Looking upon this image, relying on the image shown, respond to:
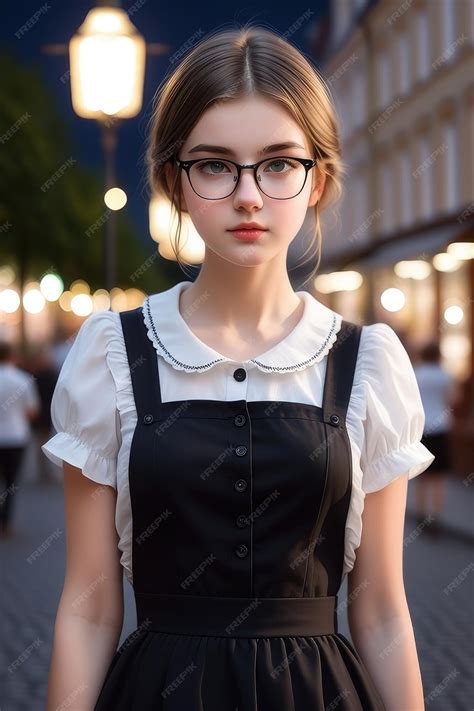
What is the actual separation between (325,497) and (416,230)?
2145cm

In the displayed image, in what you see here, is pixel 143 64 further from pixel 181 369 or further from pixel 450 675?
pixel 181 369

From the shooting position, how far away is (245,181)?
2.21 m

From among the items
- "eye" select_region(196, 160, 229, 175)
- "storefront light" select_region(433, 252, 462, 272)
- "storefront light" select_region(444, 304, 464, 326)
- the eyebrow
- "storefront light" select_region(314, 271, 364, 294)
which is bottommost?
"storefront light" select_region(444, 304, 464, 326)

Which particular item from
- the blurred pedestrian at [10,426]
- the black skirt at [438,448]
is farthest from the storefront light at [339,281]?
the blurred pedestrian at [10,426]

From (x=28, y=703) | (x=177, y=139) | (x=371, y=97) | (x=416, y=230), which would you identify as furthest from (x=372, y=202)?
(x=177, y=139)

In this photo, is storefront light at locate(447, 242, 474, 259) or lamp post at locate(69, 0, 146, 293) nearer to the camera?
lamp post at locate(69, 0, 146, 293)

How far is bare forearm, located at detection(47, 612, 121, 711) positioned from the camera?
7.12ft

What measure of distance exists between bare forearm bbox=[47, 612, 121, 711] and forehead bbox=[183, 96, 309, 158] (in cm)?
83

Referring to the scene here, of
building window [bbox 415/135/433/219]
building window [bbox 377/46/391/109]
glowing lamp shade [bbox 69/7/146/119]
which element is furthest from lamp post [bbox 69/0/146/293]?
building window [bbox 377/46/391/109]

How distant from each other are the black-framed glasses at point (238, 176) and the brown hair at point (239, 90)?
0.07m

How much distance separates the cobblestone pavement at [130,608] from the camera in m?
6.57

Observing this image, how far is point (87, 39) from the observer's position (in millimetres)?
8141

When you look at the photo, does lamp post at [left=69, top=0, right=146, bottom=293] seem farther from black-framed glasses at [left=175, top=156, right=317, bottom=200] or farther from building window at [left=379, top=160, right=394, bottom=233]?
building window at [left=379, top=160, right=394, bottom=233]

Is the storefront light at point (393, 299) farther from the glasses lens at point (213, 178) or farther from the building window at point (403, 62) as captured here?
the glasses lens at point (213, 178)
